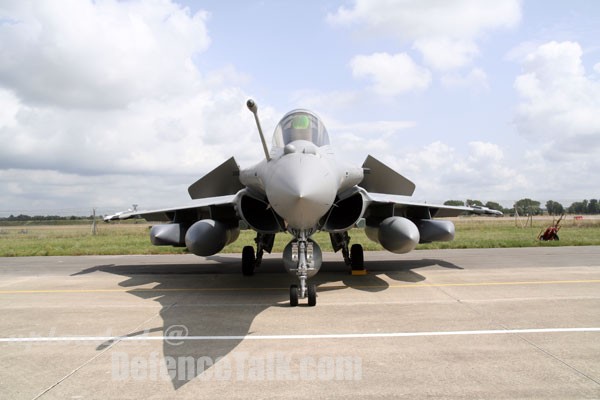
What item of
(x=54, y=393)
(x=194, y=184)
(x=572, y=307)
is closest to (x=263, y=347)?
(x=54, y=393)

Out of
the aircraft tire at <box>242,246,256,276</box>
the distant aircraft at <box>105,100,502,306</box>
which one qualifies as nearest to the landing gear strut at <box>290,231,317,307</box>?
the distant aircraft at <box>105,100,502,306</box>

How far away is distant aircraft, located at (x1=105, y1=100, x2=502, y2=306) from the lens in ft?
18.3

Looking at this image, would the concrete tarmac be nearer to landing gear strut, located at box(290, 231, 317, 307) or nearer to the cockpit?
landing gear strut, located at box(290, 231, 317, 307)

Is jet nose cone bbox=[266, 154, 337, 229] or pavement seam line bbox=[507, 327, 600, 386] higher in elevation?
jet nose cone bbox=[266, 154, 337, 229]

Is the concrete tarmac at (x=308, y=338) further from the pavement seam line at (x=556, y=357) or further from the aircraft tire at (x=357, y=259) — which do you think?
the aircraft tire at (x=357, y=259)

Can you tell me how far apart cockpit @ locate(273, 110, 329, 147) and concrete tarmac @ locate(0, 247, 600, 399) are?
2.87 metres

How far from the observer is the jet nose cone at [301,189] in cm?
527

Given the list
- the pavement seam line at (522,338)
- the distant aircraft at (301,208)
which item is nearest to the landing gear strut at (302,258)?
the distant aircraft at (301,208)

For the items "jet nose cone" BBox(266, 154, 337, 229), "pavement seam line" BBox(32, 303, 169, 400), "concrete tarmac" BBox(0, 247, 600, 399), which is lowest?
"pavement seam line" BBox(32, 303, 169, 400)

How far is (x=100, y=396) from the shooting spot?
353cm

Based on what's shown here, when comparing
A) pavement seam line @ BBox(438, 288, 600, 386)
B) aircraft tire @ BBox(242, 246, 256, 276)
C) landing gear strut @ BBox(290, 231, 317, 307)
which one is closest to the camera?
pavement seam line @ BBox(438, 288, 600, 386)

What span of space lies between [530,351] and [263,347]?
2.89 meters

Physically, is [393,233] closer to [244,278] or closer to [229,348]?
[244,278]

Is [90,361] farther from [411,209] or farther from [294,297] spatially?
[411,209]
